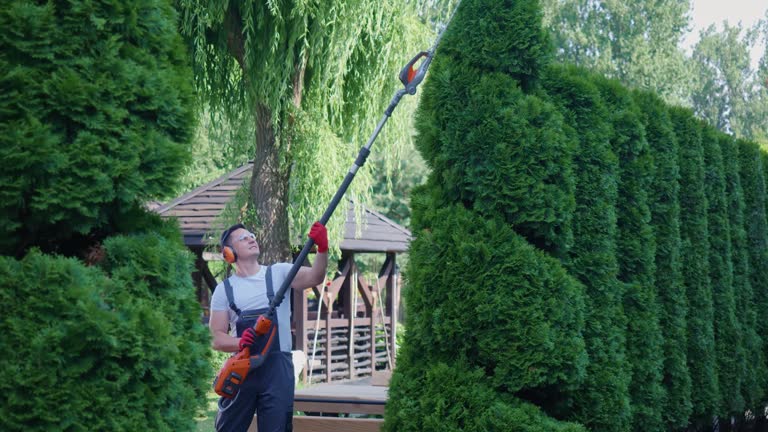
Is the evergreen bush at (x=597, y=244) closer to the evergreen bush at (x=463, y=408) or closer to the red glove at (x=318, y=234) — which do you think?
the evergreen bush at (x=463, y=408)

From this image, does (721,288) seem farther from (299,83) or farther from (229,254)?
(299,83)

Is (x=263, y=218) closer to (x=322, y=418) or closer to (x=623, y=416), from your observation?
(x=322, y=418)

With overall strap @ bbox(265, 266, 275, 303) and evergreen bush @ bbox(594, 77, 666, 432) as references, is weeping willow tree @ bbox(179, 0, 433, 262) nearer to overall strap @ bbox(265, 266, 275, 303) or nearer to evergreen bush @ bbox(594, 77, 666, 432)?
evergreen bush @ bbox(594, 77, 666, 432)

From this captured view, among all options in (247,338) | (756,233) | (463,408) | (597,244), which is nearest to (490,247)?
(463,408)

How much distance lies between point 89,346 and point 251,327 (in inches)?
85.2

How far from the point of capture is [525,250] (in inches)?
208

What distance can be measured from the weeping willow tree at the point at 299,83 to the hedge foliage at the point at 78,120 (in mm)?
6756

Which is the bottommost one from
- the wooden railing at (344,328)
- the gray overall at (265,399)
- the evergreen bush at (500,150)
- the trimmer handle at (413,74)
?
the wooden railing at (344,328)

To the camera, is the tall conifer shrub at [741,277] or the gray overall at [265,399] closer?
the gray overall at [265,399]

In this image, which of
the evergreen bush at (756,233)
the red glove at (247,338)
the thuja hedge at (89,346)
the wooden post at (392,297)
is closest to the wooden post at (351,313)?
the wooden post at (392,297)

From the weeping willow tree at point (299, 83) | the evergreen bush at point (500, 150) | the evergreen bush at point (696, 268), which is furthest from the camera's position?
the weeping willow tree at point (299, 83)

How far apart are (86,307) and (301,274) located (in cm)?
259

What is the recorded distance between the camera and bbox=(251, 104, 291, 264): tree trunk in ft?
36.9

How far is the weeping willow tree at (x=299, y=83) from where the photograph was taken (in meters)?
10.6
